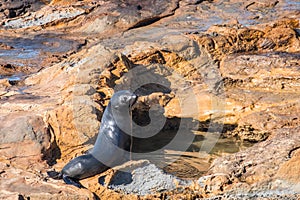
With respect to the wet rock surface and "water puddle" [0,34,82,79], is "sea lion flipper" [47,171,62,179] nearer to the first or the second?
the wet rock surface

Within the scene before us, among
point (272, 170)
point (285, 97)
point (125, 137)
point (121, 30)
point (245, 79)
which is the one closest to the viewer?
point (272, 170)

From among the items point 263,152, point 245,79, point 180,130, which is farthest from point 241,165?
point 245,79

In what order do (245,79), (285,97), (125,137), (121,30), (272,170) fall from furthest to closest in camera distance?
(121,30) < (245,79) < (285,97) < (125,137) < (272,170)

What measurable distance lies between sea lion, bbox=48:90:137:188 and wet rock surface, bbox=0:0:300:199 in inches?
4.5

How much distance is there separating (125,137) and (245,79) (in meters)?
2.53

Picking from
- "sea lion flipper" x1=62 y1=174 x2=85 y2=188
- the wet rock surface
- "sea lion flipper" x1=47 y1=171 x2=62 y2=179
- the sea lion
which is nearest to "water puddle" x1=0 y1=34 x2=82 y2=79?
the wet rock surface

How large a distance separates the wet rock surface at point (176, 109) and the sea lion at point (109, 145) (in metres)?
0.12

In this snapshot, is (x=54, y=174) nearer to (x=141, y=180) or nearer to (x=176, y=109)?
(x=141, y=180)

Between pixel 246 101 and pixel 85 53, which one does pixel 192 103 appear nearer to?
pixel 246 101

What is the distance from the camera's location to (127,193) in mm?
5031

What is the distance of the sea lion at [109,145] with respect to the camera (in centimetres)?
516

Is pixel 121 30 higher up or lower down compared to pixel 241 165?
lower down

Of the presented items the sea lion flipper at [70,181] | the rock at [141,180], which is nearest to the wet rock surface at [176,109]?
the rock at [141,180]

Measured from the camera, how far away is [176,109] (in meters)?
7.16
